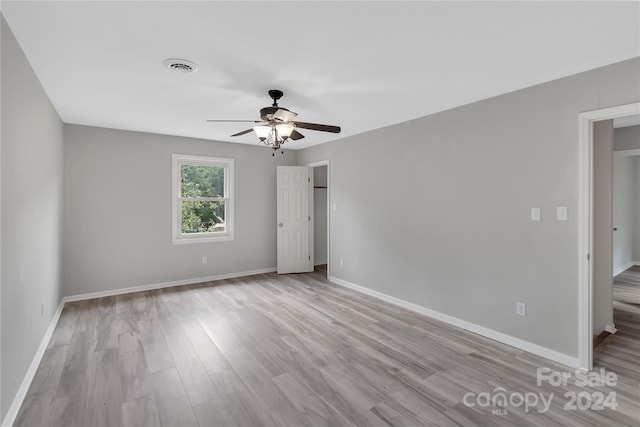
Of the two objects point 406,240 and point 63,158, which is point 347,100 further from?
point 63,158

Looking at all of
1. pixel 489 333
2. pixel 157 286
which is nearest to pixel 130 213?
pixel 157 286

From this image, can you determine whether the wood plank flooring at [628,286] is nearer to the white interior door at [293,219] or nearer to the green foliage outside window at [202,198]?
the white interior door at [293,219]

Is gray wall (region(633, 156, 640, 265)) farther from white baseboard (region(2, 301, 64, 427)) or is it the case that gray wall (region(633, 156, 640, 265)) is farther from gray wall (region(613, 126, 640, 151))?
white baseboard (region(2, 301, 64, 427))

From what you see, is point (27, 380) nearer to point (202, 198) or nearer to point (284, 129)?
point (284, 129)

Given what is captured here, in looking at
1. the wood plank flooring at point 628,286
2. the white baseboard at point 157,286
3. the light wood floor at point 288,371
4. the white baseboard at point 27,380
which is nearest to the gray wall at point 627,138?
the wood plank flooring at point 628,286

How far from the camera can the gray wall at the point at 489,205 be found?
261cm

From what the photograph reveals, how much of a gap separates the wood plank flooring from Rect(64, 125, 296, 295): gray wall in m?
5.91

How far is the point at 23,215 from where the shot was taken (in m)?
2.26

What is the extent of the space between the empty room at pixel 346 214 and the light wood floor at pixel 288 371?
0.02 m

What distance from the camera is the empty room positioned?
1932 mm

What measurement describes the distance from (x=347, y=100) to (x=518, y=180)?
1874 millimetres

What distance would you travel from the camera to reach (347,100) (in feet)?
10.6

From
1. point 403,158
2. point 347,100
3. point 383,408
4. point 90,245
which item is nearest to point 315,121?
point 347,100

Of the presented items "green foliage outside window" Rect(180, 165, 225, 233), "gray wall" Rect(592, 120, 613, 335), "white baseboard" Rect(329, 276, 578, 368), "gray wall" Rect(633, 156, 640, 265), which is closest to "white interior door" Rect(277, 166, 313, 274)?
"green foliage outside window" Rect(180, 165, 225, 233)
